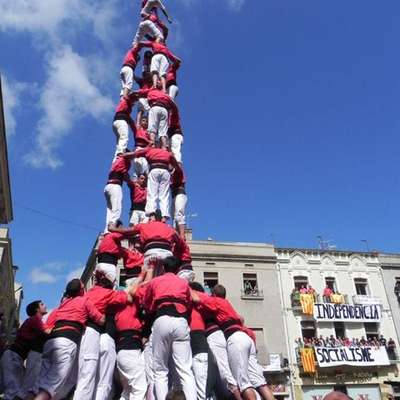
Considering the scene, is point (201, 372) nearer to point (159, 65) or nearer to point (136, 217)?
point (136, 217)

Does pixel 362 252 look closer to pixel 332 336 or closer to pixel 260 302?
pixel 332 336

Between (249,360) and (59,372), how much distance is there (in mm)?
2816

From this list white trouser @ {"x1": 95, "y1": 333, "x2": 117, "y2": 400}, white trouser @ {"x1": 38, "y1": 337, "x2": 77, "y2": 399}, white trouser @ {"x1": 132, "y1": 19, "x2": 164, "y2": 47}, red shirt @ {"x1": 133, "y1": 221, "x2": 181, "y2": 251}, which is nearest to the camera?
white trouser @ {"x1": 38, "y1": 337, "x2": 77, "y2": 399}

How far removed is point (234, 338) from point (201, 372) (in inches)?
28.2

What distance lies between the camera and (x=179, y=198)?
1086 cm

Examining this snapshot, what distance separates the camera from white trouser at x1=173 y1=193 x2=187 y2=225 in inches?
419

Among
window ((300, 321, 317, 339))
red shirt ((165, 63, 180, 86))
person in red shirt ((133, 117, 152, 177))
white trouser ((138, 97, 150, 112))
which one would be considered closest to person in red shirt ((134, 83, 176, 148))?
person in red shirt ((133, 117, 152, 177))

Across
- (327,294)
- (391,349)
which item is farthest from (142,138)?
(391,349)

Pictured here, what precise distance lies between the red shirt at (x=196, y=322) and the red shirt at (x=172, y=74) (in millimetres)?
8248

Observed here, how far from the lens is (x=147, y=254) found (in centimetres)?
755

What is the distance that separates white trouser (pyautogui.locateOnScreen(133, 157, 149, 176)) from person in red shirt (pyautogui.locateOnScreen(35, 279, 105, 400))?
207 inches

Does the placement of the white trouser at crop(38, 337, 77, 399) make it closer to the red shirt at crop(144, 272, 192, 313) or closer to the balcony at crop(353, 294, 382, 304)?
the red shirt at crop(144, 272, 192, 313)

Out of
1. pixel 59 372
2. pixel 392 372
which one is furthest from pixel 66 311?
pixel 392 372

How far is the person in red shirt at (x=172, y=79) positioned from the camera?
42.8 ft
